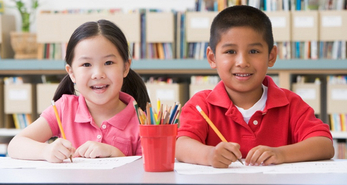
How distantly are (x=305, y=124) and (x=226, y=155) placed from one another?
0.35m

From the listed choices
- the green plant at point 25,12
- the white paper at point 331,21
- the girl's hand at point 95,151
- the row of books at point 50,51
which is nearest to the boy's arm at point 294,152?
the girl's hand at point 95,151

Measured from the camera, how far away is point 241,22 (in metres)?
1.30

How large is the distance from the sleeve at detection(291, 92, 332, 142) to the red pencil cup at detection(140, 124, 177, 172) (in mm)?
437

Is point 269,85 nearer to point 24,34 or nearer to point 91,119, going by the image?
point 91,119

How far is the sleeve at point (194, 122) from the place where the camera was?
4.03 ft

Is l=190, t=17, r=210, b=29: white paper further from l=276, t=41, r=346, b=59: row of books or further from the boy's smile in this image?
the boy's smile

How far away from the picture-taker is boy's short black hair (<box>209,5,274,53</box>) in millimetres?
1299

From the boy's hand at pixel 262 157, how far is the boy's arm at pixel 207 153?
0.04m

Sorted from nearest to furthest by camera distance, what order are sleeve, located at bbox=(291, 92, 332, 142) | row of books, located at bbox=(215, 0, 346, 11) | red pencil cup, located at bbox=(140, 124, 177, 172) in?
1. red pencil cup, located at bbox=(140, 124, 177, 172)
2. sleeve, located at bbox=(291, 92, 332, 142)
3. row of books, located at bbox=(215, 0, 346, 11)

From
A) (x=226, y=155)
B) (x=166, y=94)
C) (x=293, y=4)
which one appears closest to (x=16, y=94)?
(x=166, y=94)

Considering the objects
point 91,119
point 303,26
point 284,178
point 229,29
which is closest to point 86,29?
point 91,119

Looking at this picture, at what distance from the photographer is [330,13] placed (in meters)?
2.68

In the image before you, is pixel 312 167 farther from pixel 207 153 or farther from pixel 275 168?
pixel 207 153

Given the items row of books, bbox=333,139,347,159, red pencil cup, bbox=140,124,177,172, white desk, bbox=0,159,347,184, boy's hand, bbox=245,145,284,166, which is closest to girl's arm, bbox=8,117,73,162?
white desk, bbox=0,159,347,184
